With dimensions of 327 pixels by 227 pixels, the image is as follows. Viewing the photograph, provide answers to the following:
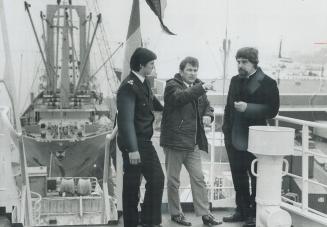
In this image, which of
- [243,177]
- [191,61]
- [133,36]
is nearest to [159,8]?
[133,36]

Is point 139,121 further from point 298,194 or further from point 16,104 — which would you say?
point 298,194

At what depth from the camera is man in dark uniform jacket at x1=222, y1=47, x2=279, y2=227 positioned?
12.3 feet

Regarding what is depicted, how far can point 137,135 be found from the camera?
3.52 metres

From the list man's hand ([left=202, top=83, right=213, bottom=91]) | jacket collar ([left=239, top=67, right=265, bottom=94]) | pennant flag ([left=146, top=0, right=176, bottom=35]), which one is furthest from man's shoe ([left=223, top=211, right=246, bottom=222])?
pennant flag ([left=146, top=0, right=176, bottom=35])

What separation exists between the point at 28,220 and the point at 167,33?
2.30 meters

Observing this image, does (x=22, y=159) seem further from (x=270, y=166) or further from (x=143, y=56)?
(x=270, y=166)

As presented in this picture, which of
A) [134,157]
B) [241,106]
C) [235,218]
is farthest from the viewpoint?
[235,218]

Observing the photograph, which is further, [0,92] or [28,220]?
[0,92]

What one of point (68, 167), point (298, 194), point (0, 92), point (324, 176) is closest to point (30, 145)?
point (68, 167)

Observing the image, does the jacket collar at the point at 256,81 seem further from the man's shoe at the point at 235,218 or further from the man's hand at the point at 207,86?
the man's shoe at the point at 235,218

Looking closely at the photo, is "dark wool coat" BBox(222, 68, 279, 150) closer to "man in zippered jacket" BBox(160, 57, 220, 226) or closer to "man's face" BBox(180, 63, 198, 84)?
"man in zippered jacket" BBox(160, 57, 220, 226)

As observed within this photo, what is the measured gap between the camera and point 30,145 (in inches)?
997

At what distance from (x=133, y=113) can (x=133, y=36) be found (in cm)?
91

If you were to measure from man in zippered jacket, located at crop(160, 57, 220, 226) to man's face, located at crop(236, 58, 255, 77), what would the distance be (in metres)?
0.34
